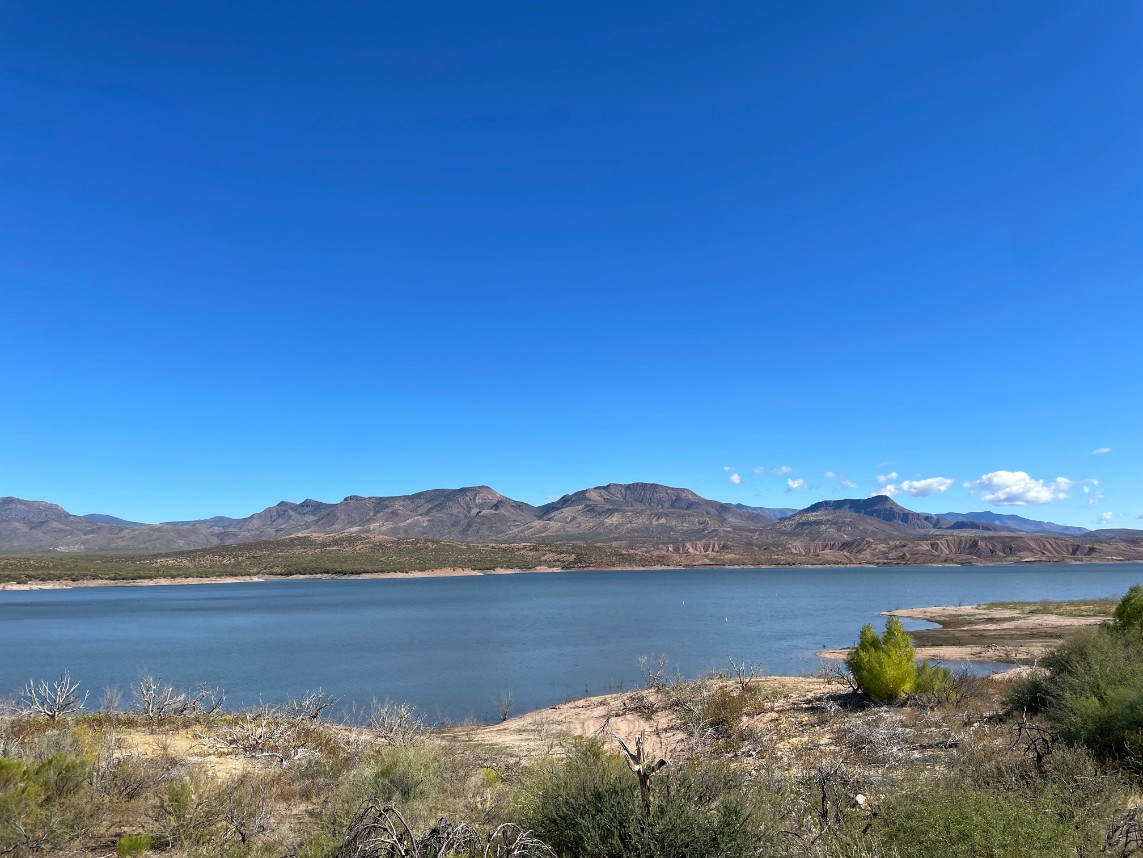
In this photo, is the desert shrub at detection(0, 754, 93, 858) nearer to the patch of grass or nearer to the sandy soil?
the sandy soil

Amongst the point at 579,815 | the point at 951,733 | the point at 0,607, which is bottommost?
the point at 0,607

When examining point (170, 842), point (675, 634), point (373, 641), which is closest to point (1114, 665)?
point (170, 842)

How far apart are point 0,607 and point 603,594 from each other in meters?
71.6

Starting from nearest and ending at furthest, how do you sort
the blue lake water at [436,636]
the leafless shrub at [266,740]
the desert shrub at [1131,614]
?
the leafless shrub at [266,740]
the desert shrub at [1131,614]
the blue lake water at [436,636]

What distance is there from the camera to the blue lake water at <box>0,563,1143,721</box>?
108 feet

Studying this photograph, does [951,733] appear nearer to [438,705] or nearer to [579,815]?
[579,815]

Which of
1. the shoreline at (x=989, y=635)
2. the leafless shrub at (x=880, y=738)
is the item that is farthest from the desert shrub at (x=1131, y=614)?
the shoreline at (x=989, y=635)

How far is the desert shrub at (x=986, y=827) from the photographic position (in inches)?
213

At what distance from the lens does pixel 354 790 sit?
9586mm

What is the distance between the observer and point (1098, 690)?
1154 centimetres

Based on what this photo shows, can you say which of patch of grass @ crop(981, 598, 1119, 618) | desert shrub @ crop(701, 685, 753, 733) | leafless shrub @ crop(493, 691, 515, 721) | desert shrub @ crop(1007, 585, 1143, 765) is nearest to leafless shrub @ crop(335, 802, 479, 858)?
desert shrub @ crop(1007, 585, 1143, 765)

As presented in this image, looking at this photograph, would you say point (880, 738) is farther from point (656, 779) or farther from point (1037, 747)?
point (656, 779)

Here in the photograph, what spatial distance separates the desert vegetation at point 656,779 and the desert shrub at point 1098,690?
1.9 inches

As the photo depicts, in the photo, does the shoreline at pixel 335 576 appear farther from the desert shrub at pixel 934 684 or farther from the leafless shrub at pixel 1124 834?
the leafless shrub at pixel 1124 834
